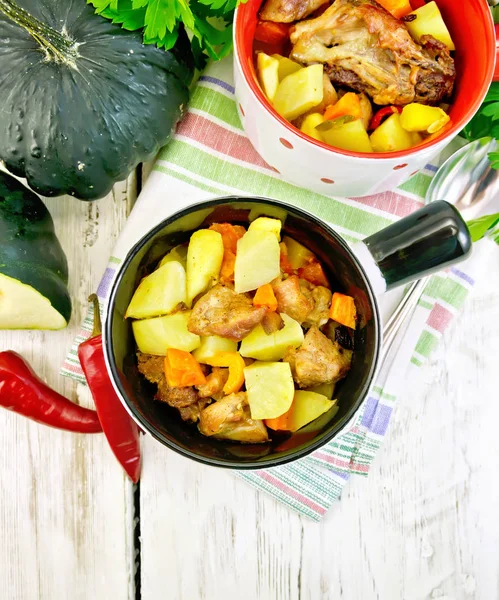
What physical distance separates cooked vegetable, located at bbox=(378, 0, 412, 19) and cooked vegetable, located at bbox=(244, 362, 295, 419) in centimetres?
84

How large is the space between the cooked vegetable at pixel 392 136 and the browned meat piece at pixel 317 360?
44 centimetres

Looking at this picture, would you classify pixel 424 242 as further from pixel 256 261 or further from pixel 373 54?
pixel 373 54

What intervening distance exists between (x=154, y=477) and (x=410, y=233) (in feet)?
3.11

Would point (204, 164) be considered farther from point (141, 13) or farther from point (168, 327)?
point (168, 327)

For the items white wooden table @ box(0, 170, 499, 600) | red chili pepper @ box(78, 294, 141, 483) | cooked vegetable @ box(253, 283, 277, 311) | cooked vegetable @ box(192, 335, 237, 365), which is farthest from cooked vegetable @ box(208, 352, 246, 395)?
white wooden table @ box(0, 170, 499, 600)

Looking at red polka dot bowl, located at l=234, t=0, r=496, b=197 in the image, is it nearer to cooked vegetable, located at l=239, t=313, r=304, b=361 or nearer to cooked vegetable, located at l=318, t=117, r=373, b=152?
cooked vegetable, located at l=318, t=117, r=373, b=152

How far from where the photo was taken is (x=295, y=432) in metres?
1.32

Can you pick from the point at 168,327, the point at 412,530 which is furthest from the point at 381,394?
the point at 168,327

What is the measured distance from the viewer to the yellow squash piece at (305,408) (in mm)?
1304

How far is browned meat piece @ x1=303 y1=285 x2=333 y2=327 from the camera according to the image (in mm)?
1344

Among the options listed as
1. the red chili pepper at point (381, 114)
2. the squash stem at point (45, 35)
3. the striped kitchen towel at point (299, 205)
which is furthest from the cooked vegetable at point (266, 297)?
the squash stem at point (45, 35)

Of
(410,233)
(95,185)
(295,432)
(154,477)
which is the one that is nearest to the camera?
(410,233)

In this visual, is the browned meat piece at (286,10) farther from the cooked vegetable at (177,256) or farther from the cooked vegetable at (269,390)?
the cooked vegetable at (269,390)

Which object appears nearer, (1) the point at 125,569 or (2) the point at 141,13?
(2) the point at 141,13
